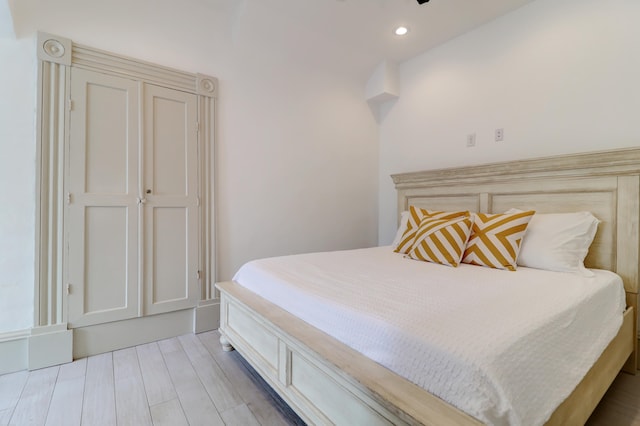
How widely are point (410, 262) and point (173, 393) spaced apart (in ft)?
5.08

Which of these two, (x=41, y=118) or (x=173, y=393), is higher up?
(x=41, y=118)

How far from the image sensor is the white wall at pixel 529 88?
192cm

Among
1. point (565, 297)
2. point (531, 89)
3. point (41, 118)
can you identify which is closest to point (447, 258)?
point (565, 297)

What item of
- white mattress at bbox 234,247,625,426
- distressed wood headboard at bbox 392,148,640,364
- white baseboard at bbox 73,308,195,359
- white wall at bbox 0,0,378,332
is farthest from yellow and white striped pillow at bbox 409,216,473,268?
white baseboard at bbox 73,308,195,359

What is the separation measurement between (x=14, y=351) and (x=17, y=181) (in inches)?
39.3

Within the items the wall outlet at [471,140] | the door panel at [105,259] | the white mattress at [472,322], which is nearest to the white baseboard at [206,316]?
the door panel at [105,259]

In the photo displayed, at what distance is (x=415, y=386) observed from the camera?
87 centimetres

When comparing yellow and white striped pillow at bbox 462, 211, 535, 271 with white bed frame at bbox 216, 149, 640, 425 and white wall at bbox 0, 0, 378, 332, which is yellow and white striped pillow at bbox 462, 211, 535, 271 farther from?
white wall at bbox 0, 0, 378, 332

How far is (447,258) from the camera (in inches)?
74.6

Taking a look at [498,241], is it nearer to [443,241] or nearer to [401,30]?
[443,241]

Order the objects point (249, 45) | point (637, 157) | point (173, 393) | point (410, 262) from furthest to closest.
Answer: point (249, 45), point (410, 262), point (637, 157), point (173, 393)

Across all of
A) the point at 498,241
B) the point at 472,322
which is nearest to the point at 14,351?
the point at 472,322

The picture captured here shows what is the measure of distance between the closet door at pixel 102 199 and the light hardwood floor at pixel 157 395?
0.36 m

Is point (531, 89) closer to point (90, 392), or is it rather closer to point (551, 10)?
point (551, 10)
